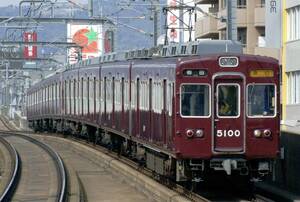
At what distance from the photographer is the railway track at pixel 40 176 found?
65.8 feet

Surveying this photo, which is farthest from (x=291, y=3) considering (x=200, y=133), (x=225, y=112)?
(x=200, y=133)

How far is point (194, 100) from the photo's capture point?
1741 cm

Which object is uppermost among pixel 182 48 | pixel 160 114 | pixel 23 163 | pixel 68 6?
pixel 68 6

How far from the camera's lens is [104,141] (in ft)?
103

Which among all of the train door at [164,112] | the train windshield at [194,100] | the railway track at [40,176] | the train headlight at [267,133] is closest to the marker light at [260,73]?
the train windshield at [194,100]

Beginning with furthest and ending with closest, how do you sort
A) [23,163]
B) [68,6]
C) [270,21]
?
A: [68,6]
[270,21]
[23,163]

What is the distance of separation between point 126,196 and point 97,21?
84.6 ft

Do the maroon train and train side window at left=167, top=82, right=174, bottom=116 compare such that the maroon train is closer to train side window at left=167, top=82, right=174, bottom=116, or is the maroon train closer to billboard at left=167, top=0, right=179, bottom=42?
train side window at left=167, top=82, right=174, bottom=116

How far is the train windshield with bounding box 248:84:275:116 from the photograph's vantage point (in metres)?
17.4

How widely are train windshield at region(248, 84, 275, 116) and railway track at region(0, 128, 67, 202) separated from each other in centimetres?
444

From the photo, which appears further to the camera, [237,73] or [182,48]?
[182,48]

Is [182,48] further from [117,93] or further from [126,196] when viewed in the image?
[117,93]

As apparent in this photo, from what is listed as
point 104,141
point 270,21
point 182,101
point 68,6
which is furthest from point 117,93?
point 68,6

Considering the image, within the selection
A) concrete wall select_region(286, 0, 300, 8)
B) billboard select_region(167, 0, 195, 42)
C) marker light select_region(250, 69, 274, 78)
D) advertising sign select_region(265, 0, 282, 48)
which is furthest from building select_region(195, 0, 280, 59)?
marker light select_region(250, 69, 274, 78)
